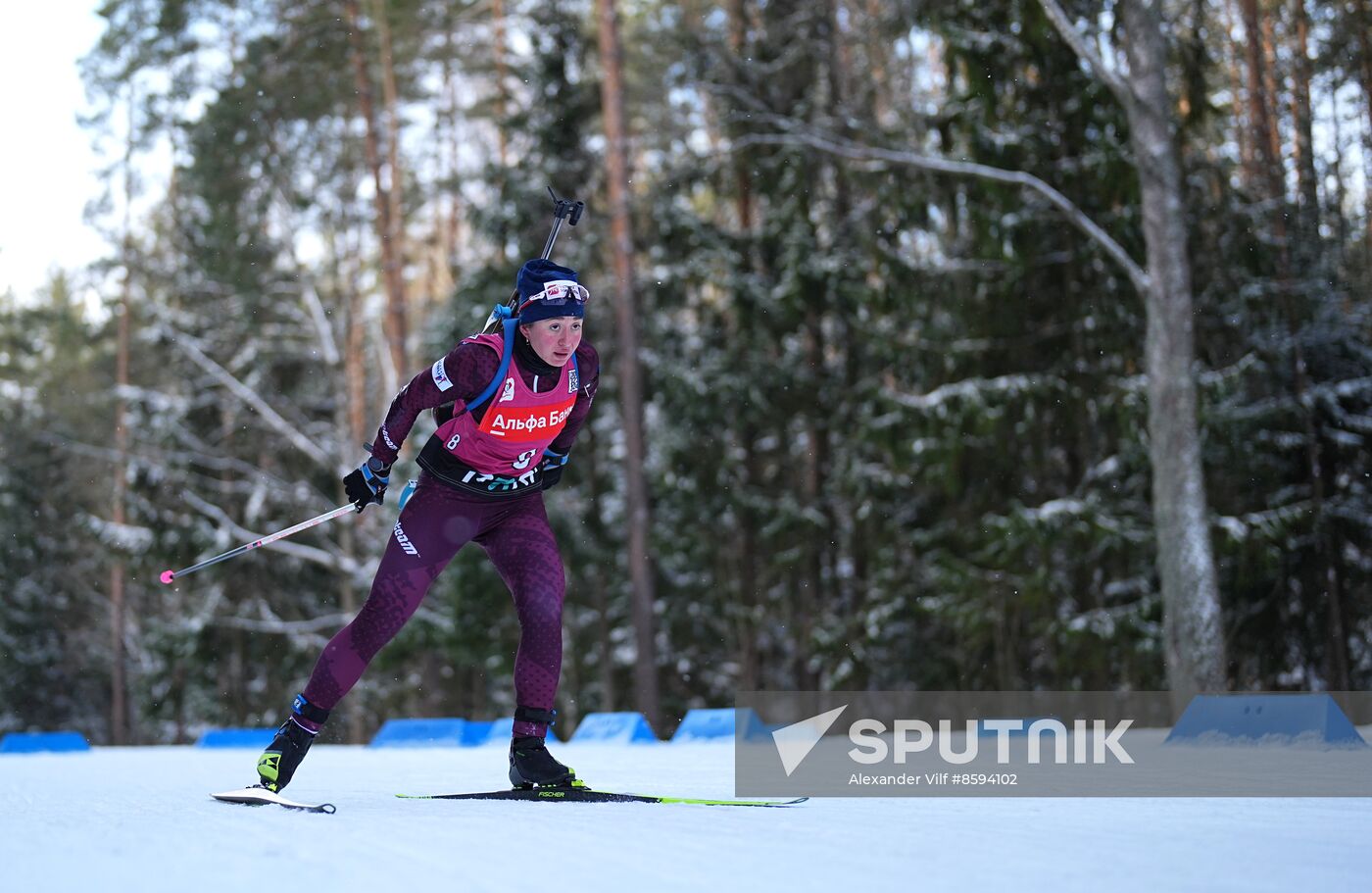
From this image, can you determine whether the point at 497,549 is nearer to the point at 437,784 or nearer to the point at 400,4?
the point at 437,784

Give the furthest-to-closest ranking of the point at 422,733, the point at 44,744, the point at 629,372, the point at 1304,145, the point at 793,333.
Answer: the point at 793,333 → the point at 1304,145 → the point at 629,372 → the point at 422,733 → the point at 44,744

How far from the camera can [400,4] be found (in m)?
20.4

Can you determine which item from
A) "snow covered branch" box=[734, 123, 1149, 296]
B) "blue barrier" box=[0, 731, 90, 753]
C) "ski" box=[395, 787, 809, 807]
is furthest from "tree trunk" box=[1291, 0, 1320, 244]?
"ski" box=[395, 787, 809, 807]

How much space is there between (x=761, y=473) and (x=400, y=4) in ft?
27.5

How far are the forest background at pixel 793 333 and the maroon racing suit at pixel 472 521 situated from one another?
640 centimetres

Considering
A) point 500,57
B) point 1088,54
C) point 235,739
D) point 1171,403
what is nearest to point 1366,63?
point 1088,54

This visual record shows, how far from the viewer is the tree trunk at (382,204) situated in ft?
65.7

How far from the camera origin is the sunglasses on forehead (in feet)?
15.0

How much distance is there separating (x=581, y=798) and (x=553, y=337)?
1461mm

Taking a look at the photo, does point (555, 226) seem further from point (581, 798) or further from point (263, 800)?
point (263, 800)

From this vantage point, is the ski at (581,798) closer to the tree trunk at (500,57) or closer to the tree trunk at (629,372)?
the tree trunk at (629,372)

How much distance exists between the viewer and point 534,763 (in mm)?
4723

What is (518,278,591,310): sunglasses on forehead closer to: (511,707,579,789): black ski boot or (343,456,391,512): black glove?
(343,456,391,512): black glove

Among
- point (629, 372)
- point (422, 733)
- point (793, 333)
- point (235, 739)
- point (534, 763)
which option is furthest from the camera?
point (793, 333)
